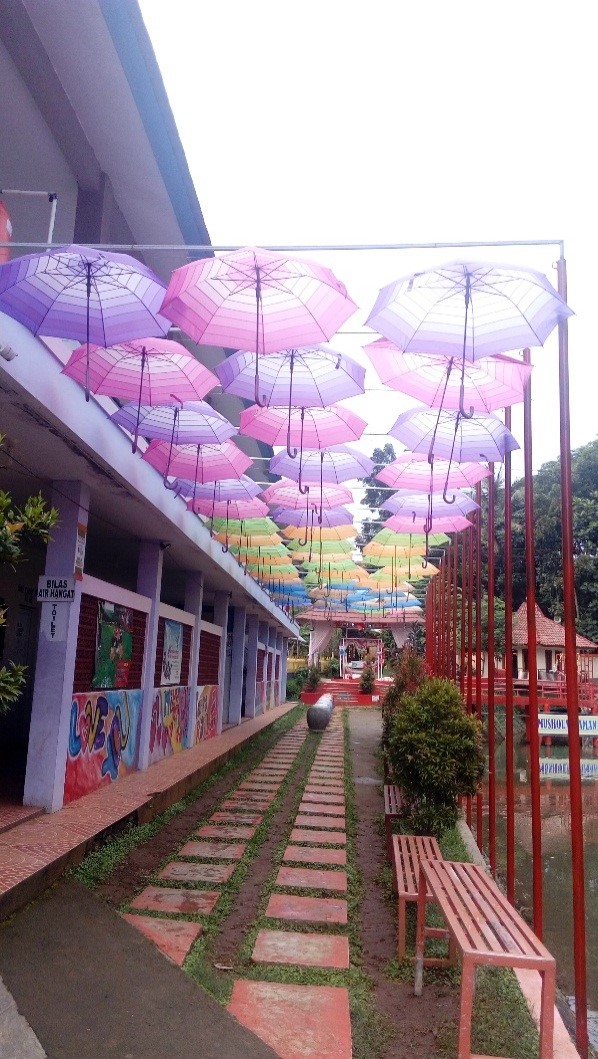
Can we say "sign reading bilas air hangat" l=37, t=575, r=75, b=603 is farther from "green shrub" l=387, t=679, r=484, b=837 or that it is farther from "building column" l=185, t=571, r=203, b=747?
"building column" l=185, t=571, r=203, b=747

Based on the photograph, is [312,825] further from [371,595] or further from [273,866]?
[371,595]

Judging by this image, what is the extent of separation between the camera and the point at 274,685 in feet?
91.0

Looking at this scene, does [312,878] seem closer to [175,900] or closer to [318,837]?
[175,900]

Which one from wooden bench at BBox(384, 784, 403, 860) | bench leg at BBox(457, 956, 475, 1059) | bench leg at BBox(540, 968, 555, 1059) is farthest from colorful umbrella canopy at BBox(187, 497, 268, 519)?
bench leg at BBox(540, 968, 555, 1059)

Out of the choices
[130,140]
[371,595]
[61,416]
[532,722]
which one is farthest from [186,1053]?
[371,595]

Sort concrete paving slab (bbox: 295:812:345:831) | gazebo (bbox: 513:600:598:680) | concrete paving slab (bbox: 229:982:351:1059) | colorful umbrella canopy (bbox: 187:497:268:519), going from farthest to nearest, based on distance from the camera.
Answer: gazebo (bbox: 513:600:598:680)
colorful umbrella canopy (bbox: 187:497:268:519)
concrete paving slab (bbox: 295:812:345:831)
concrete paving slab (bbox: 229:982:351:1059)

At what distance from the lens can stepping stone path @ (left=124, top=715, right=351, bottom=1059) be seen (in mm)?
3402

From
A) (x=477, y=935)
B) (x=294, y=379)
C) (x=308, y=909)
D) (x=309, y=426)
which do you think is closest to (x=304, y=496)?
(x=309, y=426)

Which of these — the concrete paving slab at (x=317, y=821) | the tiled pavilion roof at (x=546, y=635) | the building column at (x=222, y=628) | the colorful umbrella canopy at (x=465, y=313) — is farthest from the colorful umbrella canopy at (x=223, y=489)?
the tiled pavilion roof at (x=546, y=635)

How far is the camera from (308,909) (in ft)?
16.6

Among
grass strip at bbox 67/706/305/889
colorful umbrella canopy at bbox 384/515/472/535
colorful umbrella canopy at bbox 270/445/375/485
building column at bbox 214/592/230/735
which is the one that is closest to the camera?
grass strip at bbox 67/706/305/889

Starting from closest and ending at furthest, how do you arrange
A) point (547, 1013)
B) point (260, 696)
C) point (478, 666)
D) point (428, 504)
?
point (547, 1013), point (478, 666), point (428, 504), point (260, 696)

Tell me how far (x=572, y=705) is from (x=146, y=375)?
392cm

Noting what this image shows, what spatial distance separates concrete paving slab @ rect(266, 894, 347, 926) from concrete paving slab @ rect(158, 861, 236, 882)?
56cm
